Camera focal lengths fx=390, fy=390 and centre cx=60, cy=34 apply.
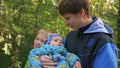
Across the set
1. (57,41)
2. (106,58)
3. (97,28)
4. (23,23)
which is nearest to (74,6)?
(97,28)

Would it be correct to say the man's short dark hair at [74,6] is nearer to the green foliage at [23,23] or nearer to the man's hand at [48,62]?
the man's hand at [48,62]

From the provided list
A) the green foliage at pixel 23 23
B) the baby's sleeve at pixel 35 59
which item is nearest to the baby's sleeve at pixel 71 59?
the baby's sleeve at pixel 35 59

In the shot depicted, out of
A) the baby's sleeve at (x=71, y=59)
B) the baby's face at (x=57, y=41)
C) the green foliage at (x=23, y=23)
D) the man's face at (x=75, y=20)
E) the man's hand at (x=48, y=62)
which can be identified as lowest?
the green foliage at (x=23, y=23)

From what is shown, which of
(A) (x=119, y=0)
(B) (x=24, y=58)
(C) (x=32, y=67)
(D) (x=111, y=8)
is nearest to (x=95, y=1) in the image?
(D) (x=111, y=8)

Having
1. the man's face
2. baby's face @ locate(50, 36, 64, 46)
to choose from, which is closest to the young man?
the man's face

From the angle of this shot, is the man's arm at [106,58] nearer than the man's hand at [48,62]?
Yes

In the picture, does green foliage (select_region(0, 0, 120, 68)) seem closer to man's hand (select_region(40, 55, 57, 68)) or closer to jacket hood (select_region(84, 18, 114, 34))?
man's hand (select_region(40, 55, 57, 68))

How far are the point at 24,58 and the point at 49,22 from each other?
815mm

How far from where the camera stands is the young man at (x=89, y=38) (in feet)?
10.2

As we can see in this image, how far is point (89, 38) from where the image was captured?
10.6 feet

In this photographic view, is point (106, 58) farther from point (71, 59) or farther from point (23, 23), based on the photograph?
point (23, 23)

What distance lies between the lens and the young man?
3.10 metres

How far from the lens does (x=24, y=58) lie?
7098 millimetres

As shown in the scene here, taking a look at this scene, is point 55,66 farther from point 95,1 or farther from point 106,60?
point 95,1
